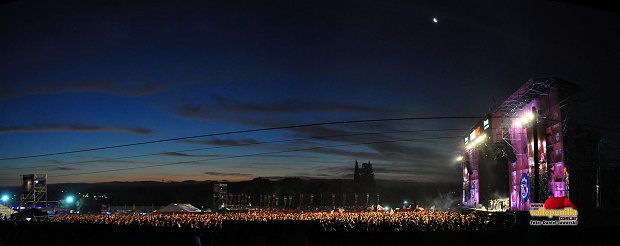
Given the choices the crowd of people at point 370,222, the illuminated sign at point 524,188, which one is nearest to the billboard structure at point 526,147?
the illuminated sign at point 524,188

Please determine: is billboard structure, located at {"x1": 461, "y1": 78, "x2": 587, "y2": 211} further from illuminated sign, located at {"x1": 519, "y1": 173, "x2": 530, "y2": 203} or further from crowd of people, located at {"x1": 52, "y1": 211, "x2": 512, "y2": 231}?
Result: crowd of people, located at {"x1": 52, "y1": 211, "x2": 512, "y2": 231}

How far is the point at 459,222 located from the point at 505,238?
497 inches

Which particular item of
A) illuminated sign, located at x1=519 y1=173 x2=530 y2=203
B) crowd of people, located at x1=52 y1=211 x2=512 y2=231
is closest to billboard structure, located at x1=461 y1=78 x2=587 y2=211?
illuminated sign, located at x1=519 y1=173 x2=530 y2=203

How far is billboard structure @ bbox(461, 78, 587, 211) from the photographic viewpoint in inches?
1224

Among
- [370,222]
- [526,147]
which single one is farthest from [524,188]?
[370,222]

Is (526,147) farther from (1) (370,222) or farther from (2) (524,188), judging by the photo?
(1) (370,222)

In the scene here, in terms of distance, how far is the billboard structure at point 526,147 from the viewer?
31094 millimetres

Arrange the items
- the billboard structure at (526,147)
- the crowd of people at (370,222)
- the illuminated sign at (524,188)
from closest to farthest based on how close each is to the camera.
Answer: the crowd of people at (370,222)
the billboard structure at (526,147)
the illuminated sign at (524,188)

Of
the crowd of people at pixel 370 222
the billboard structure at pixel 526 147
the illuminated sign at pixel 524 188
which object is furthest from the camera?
the illuminated sign at pixel 524 188

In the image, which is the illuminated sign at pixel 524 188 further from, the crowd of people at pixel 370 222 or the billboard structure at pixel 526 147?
the crowd of people at pixel 370 222

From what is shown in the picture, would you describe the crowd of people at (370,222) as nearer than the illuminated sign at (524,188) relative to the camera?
Yes

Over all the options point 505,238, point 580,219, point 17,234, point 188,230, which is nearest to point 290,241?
point 188,230

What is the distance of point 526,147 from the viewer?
38000 mm

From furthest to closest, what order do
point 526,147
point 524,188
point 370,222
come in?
point 526,147
point 524,188
point 370,222
